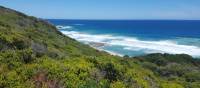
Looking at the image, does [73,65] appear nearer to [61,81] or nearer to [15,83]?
[61,81]

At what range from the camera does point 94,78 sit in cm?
977

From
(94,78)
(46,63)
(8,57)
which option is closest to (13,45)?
(8,57)

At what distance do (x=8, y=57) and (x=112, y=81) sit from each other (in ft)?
9.96

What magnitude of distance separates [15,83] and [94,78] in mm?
2094

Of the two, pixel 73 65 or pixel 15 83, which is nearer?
pixel 15 83

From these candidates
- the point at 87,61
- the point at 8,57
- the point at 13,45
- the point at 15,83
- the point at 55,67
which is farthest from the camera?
the point at 13,45

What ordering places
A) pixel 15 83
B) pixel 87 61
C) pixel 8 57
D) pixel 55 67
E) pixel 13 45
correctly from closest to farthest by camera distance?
1. pixel 15 83
2. pixel 55 67
3. pixel 8 57
4. pixel 87 61
5. pixel 13 45

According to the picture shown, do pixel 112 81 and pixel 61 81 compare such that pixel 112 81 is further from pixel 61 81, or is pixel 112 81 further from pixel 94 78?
pixel 61 81

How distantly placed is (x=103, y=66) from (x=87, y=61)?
26.5 inches

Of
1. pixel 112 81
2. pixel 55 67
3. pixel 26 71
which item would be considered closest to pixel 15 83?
pixel 26 71

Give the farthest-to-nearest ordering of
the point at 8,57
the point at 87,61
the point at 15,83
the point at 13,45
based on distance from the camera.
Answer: the point at 13,45
the point at 87,61
the point at 8,57
the point at 15,83

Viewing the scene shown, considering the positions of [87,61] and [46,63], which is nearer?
[46,63]

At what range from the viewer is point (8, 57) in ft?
34.4

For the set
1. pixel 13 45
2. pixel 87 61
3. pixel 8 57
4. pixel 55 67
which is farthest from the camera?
pixel 13 45
